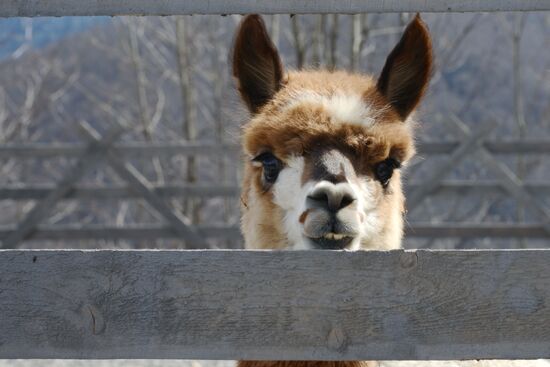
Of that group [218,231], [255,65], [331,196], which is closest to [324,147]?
[331,196]

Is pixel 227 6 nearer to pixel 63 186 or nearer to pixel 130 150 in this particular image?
pixel 130 150

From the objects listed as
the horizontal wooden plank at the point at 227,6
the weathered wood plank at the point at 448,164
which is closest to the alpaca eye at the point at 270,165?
the horizontal wooden plank at the point at 227,6

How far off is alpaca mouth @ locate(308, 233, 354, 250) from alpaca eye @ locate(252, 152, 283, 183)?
48 centimetres

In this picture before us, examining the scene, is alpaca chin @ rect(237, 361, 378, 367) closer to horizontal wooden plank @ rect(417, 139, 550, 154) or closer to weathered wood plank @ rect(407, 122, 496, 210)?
weathered wood plank @ rect(407, 122, 496, 210)

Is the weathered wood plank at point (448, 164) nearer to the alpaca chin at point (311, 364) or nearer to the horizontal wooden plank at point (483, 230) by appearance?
the horizontal wooden plank at point (483, 230)

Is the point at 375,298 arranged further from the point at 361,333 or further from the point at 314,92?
the point at 314,92

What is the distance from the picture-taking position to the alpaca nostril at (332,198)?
2.55m

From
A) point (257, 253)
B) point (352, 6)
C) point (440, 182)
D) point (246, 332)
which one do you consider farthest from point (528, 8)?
point (440, 182)

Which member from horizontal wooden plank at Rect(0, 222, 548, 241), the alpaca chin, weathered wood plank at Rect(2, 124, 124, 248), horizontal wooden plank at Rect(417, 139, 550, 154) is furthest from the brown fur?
weathered wood plank at Rect(2, 124, 124, 248)

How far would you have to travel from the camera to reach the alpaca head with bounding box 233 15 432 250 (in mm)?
2709

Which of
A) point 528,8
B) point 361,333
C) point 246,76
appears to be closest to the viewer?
point 361,333

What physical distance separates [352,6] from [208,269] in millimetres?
931

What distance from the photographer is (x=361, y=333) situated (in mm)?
1984

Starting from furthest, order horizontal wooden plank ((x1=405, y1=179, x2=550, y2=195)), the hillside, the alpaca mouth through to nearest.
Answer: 1. the hillside
2. horizontal wooden plank ((x1=405, y1=179, x2=550, y2=195))
3. the alpaca mouth
